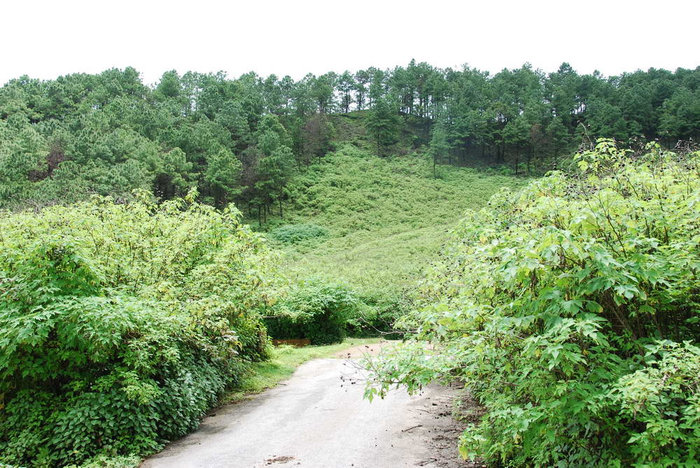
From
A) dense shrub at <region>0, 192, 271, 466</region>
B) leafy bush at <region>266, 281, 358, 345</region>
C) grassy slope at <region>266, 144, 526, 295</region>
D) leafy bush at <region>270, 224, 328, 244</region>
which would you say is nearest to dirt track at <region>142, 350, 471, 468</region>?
dense shrub at <region>0, 192, 271, 466</region>


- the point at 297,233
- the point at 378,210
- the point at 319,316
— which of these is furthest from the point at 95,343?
the point at 378,210

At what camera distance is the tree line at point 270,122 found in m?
31.6

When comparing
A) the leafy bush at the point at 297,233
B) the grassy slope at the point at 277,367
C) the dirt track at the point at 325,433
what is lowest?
the grassy slope at the point at 277,367

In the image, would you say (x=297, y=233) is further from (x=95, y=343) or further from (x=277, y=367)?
(x=95, y=343)

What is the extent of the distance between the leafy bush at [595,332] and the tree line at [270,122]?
85.8 feet

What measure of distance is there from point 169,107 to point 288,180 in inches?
802

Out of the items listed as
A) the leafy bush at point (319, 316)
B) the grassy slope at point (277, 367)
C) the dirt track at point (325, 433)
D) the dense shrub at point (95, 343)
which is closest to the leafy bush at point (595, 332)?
the dirt track at point (325, 433)

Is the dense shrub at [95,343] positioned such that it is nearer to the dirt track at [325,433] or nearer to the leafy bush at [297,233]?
the dirt track at [325,433]

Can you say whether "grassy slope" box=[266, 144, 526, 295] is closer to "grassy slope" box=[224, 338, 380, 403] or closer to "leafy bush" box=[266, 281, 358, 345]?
"leafy bush" box=[266, 281, 358, 345]

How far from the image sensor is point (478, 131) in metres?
57.8

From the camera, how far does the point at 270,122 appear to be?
5066cm

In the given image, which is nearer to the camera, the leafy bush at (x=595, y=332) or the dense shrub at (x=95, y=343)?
the leafy bush at (x=595, y=332)

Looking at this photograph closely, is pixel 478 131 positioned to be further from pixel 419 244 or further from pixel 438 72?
pixel 419 244

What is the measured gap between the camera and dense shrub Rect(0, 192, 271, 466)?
→ 626cm
